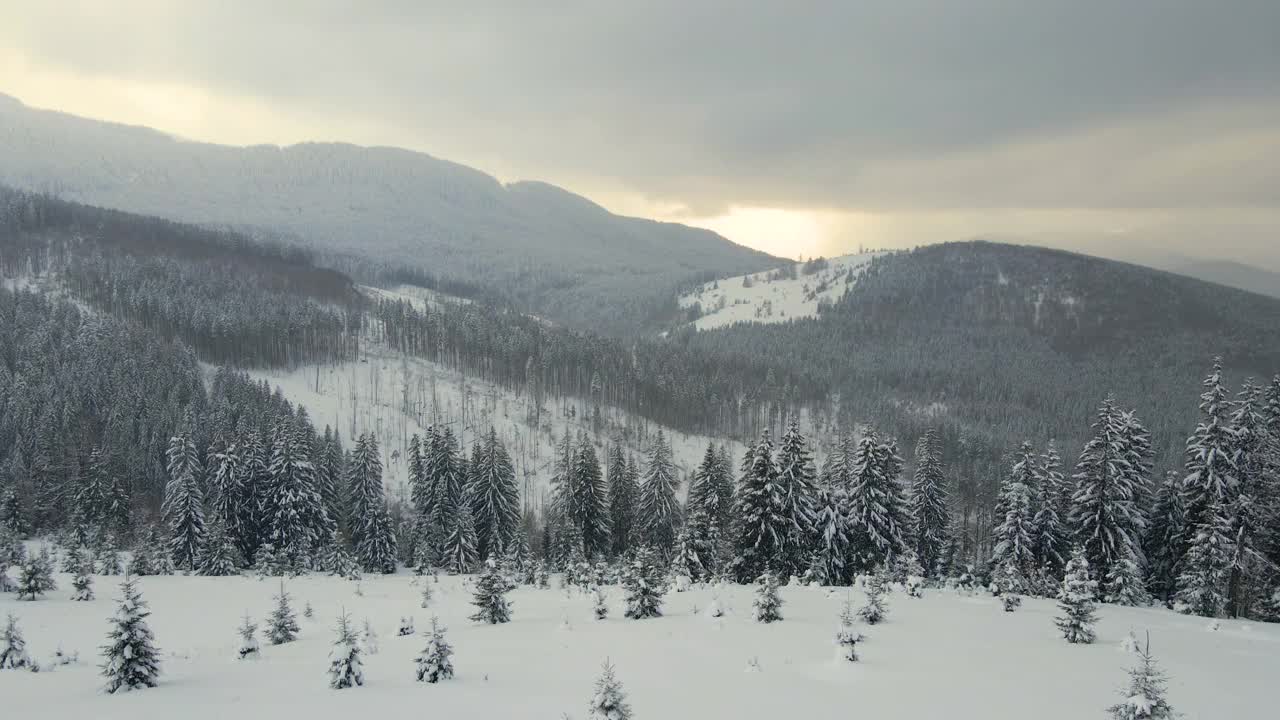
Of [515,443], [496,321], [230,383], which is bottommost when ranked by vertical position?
[515,443]

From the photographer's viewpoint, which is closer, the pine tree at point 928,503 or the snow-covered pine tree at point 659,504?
the pine tree at point 928,503

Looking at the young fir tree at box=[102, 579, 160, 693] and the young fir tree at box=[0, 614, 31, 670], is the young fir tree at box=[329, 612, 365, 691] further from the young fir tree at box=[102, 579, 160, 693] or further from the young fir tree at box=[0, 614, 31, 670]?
the young fir tree at box=[0, 614, 31, 670]

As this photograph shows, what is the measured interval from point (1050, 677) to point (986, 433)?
582ft

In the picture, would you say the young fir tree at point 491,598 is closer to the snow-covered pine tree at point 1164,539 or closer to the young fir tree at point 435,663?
the young fir tree at point 435,663

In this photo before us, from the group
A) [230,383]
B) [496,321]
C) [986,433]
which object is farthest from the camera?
[496,321]

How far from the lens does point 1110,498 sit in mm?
37531

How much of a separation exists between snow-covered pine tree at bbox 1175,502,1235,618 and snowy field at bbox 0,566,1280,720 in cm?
913

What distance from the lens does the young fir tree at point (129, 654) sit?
45.2 ft

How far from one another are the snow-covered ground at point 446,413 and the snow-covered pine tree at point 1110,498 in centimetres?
9219

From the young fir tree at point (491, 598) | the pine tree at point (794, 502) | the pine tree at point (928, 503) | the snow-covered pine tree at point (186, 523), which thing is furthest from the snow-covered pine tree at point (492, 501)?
the young fir tree at point (491, 598)

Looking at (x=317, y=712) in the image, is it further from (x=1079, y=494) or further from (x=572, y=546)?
(x=572, y=546)

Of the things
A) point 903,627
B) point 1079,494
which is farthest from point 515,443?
point 903,627

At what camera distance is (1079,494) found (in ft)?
128

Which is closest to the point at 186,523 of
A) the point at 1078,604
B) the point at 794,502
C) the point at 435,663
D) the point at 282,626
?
the point at 282,626
